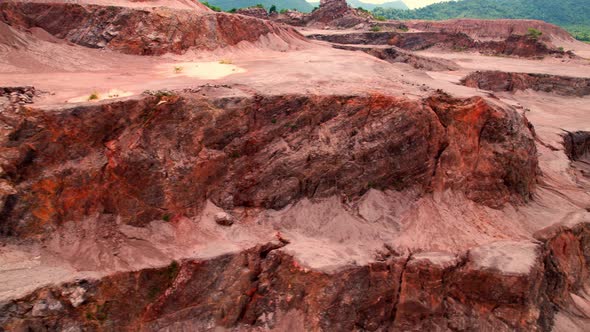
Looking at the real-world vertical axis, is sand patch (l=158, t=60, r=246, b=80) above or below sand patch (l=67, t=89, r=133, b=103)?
above

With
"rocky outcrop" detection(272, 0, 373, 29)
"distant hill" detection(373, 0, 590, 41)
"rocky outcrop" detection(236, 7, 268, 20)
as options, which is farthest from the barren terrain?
"distant hill" detection(373, 0, 590, 41)

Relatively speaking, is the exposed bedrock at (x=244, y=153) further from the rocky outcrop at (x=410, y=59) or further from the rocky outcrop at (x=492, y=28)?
the rocky outcrop at (x=492, y=28)

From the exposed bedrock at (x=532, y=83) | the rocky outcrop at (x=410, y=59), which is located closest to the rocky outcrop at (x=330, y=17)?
the rocky outcrop at (x=410, y=59)

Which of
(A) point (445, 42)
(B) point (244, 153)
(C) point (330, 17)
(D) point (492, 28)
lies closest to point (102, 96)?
(B) point (244, 153)

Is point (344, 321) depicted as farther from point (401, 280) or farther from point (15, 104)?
point (15, 104)

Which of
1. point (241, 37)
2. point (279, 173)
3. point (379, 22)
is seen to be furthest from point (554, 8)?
point (279, 173)

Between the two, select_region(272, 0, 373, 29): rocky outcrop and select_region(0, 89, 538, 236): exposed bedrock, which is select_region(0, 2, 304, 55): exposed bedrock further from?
select_region(272, 0, 373, 29): rocky outcrop

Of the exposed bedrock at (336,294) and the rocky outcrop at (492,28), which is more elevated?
the rocky outcrop at (492,28)
